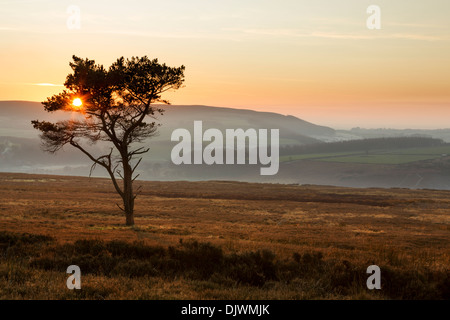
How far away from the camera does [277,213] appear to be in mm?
55438

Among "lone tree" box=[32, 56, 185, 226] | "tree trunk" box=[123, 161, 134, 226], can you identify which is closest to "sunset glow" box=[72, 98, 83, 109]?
"lone tree" box=[32, 56, 185, 226]

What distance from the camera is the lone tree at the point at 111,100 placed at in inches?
1075

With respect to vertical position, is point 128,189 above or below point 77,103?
below

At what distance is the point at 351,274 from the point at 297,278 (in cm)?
192

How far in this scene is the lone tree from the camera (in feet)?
89.6

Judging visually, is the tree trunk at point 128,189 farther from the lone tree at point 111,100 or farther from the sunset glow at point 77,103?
the sunset glow at point 77,103

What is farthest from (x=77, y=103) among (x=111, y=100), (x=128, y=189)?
(x=128, y=189)

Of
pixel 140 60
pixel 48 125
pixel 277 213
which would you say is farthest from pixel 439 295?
pixel 277 213

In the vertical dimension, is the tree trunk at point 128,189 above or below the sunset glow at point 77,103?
below

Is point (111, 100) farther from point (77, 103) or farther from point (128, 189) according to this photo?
point (128, 189)

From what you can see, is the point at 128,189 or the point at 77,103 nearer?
the point at 77,103

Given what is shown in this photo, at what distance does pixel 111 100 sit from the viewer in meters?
28.6

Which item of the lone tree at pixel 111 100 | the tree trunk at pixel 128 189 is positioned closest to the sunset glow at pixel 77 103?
the lone tree at pixel 111 100
